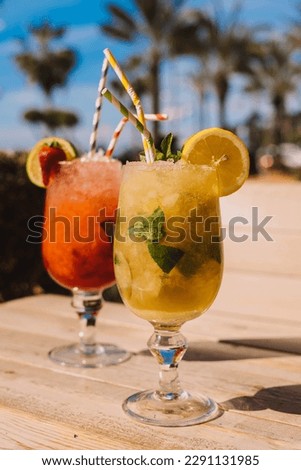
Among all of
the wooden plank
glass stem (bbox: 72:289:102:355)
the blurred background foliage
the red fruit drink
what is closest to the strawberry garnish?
the red fruit drink

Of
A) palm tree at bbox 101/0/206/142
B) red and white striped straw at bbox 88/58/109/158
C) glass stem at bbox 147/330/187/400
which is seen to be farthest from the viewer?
palm tree at bbox 101/0/206/142

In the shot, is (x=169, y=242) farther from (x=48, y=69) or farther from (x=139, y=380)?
(x=48, y=69)

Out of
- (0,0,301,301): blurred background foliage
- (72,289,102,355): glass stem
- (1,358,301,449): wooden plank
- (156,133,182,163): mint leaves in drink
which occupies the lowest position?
(1,358,301,449): wooden plank

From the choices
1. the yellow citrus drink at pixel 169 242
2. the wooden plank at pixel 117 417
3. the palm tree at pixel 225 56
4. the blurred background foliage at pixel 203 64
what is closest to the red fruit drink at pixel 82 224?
the wooden plank at pixel 117 417

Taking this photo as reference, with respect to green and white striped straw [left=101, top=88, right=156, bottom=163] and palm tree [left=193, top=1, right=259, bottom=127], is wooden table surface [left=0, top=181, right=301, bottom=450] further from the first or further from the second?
palm tree [left=193, top=1, right=259, bottom=127]

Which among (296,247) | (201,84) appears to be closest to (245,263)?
(296,247)

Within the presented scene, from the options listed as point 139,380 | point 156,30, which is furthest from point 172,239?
point 156,30
